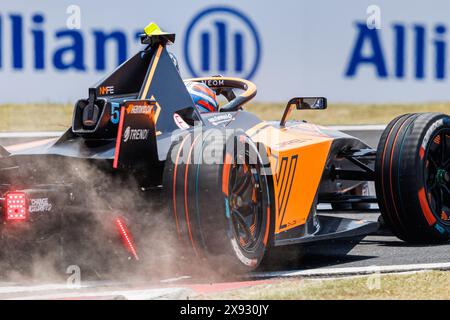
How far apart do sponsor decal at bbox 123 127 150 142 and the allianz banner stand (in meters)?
5.20

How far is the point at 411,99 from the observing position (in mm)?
12102

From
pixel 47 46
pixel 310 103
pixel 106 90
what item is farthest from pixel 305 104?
pixel 47 46

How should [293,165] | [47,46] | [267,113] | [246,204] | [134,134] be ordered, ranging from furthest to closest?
1. [267,113]
2. [47,46]
3. [293,165]
4. [246,204]
5. [134,134]

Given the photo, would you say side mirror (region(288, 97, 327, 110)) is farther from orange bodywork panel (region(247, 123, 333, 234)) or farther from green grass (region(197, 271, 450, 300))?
green grass (region(197, 271, 450, 300))

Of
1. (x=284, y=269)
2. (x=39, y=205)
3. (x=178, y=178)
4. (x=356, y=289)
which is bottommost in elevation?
(x=284, y=269)

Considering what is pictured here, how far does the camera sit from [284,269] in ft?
20.7

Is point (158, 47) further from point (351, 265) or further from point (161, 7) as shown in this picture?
Result: point (161, 7)

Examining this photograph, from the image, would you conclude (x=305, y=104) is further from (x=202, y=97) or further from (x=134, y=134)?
(x=134, y=134)

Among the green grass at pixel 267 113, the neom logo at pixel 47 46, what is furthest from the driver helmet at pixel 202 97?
the green grass at pixel 267 113

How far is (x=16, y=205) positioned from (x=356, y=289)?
6.63 ft

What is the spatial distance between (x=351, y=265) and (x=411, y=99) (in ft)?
19.8

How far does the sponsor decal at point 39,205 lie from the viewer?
5.54 meters

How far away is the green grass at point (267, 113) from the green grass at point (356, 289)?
5964 millimetres
